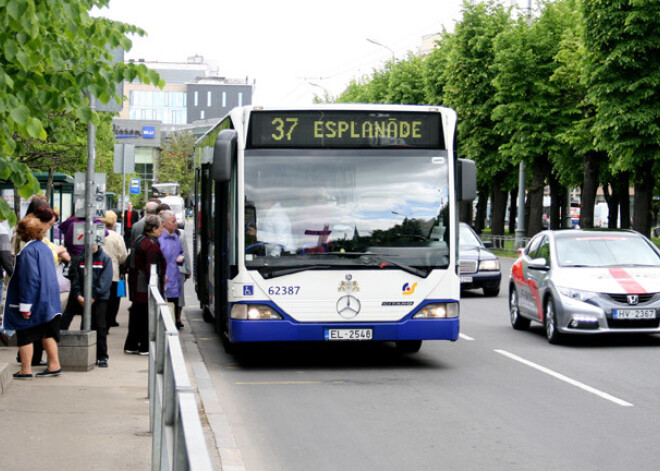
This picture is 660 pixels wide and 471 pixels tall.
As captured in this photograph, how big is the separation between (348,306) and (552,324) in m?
4.04

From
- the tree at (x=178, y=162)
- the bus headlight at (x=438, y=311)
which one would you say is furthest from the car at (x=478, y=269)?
the tree at (x=178, y=162)

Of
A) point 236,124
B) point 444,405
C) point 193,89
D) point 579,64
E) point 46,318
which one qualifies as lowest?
point 444,405

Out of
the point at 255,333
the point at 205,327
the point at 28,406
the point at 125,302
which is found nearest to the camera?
the point at 28,406

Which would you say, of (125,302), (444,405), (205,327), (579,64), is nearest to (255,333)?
(444,405)

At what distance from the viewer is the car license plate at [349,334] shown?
40.5 ft

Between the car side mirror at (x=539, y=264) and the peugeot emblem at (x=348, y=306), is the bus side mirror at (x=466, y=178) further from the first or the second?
the car side mirror at (x=539, y=264)

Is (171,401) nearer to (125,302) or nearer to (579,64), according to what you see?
(125,302)

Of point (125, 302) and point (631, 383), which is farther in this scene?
point (125, 302)

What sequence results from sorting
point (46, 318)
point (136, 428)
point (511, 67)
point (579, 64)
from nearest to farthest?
point (136, 428), point (46, 318), point (579, 64), point (511, 67)

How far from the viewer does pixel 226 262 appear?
1367 cm

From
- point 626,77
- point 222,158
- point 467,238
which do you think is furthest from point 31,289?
point 626,77

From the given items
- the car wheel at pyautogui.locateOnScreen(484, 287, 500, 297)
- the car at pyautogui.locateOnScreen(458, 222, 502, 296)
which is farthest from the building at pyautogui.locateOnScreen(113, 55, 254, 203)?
the car at pyautogui.locateOnScreen(458, 222, 502, 296)

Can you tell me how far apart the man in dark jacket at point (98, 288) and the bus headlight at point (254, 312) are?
5.30 feet

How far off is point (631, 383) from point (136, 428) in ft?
17.3
